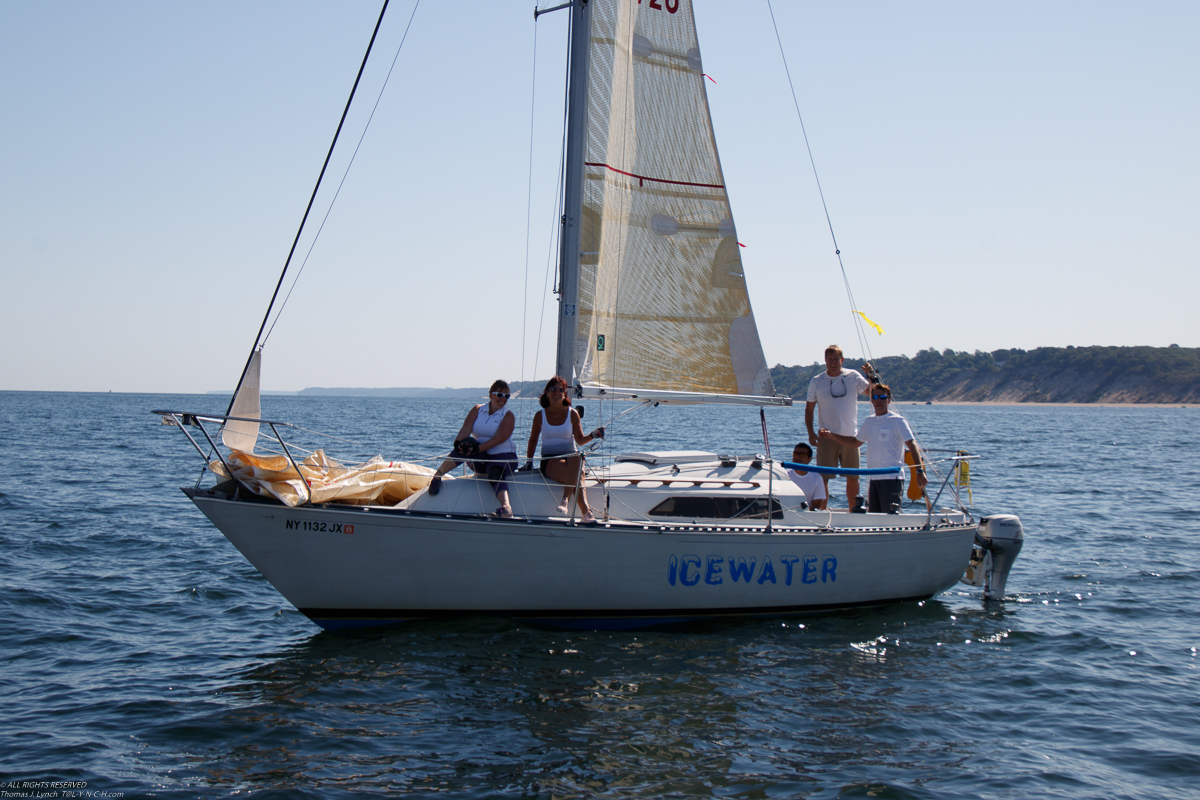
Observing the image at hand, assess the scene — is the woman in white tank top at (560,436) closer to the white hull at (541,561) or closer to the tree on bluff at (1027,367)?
the white hull at (541,561)

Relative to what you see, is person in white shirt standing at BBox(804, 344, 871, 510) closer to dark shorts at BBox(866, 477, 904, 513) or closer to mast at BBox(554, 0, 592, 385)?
dark shorts at BBox(866, 477, 904, 513)

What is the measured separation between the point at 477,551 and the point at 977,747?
168 inches

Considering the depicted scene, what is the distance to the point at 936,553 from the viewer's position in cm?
916

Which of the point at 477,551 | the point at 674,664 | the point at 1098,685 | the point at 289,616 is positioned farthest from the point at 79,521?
the point at 1098,685

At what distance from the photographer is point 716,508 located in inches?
343

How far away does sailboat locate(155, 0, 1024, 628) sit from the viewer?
7.54 m

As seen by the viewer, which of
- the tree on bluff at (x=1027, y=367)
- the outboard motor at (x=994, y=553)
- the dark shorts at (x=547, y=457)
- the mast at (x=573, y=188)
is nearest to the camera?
the dark shorts at (x=547, y=457)

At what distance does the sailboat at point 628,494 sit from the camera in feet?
24.7

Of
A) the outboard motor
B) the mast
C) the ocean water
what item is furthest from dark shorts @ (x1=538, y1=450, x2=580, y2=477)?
the outboard motor

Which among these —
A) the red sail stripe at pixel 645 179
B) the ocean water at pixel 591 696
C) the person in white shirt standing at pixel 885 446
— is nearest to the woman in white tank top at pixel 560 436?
the ocean water at pixel 591 696

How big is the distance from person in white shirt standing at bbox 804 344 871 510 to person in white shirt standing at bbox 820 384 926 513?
0.12 m

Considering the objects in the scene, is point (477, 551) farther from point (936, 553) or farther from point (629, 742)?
point (936, 553)

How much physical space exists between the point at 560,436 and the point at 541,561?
4.13ft

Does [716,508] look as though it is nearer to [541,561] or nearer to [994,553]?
[541,561]
